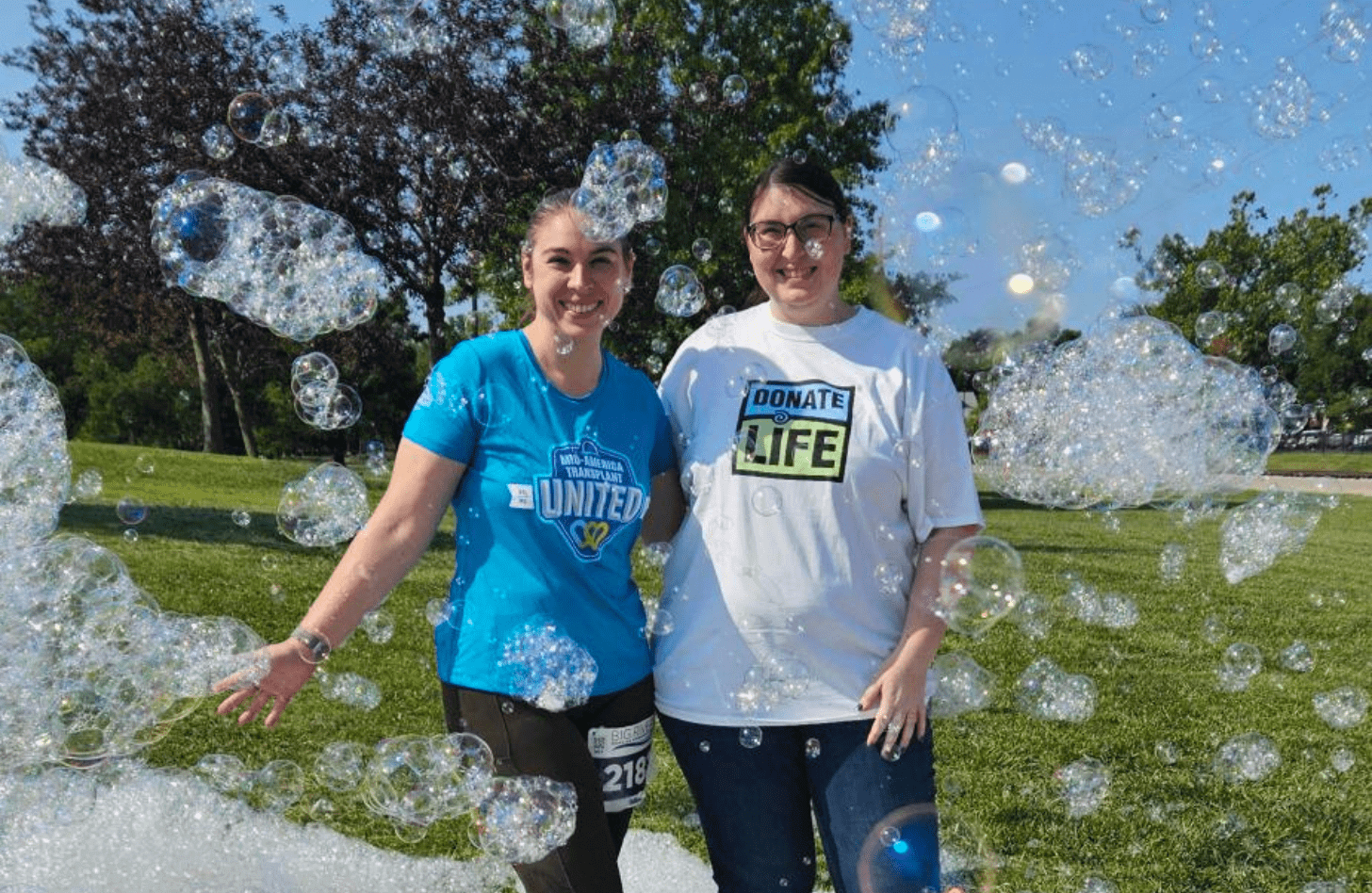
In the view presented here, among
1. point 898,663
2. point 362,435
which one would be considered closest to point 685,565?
point 898,663

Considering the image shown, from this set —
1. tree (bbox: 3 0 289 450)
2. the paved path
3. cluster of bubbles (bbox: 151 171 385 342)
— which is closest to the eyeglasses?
cluster of bubbles (bbox: 151 171 385 342)

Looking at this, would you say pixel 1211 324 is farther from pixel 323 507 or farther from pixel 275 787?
pixel 275 787

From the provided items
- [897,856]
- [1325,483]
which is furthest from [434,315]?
Answer: [1325,483]

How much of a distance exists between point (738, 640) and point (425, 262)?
40.9ft

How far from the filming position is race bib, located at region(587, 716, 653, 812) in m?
2.25

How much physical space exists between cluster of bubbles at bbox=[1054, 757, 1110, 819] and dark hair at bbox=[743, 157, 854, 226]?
128 inches

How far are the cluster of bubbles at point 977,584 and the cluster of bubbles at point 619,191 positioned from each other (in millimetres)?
1043

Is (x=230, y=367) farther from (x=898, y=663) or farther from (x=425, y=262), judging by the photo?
(x=898, y=663)

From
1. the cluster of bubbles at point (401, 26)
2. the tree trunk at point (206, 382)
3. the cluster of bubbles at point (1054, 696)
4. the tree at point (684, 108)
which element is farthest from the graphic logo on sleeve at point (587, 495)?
the tree trunk at point (206, 382)

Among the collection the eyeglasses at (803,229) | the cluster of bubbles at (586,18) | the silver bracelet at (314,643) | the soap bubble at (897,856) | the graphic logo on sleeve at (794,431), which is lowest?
the soap bubble at (897,856)

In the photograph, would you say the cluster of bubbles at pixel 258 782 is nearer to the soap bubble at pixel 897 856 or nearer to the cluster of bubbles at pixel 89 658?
the cluster of bubbles at pixel 89 658

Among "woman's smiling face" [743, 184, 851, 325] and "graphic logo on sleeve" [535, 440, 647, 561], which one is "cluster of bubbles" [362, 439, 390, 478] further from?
"woman's smiling face" [743, 184, 851, 325]

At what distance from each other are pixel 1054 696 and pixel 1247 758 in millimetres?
1785

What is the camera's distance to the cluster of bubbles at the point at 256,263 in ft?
12.5
